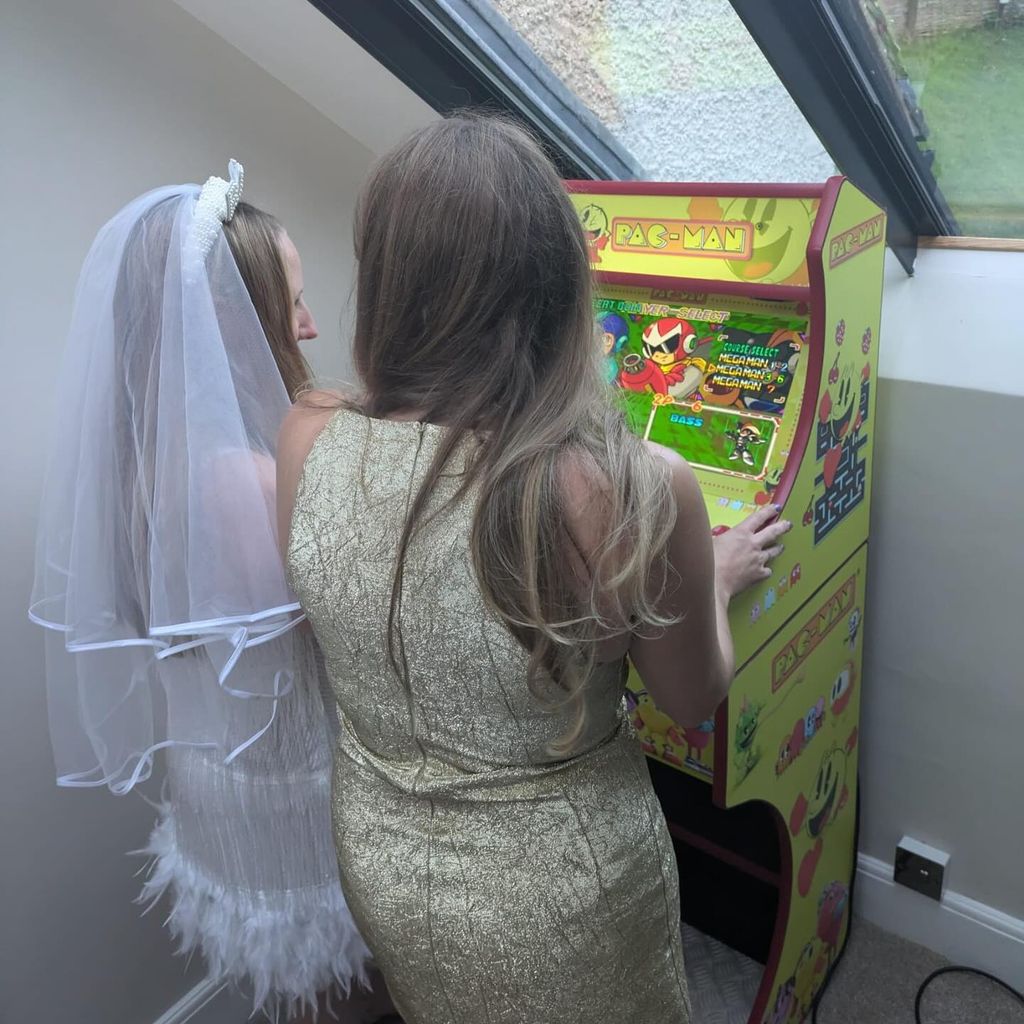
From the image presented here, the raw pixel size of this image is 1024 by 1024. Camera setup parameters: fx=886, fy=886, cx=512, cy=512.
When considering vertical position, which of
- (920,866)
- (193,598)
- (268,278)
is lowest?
(920,866)

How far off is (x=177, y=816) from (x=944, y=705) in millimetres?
1249

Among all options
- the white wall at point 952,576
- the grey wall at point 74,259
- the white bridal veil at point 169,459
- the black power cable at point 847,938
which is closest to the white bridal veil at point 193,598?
the white bridal veil at point 169,459

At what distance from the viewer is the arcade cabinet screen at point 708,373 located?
118 centimetres

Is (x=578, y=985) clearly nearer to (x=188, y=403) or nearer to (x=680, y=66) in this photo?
(x=188, y=403)

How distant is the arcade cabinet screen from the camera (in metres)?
1.18

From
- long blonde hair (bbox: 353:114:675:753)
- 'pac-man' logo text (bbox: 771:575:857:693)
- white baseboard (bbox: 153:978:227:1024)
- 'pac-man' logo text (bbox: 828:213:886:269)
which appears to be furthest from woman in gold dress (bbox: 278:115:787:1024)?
white baseboard (bbox: 153:978:227:1024)

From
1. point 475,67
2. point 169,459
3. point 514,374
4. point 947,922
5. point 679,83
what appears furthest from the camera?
point 947,922

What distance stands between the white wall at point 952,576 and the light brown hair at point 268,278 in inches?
36.6

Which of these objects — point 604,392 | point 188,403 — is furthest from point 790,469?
point 188,403

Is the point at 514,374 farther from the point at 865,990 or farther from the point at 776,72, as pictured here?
the point at 865,990

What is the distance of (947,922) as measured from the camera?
1.64 meters

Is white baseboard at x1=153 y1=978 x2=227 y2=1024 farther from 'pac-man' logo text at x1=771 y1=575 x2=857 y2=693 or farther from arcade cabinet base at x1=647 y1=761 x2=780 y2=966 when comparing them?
'pac-man' logo text at x1=771 y1=575 x2=857 y2=693

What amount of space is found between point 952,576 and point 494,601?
40.6 inches

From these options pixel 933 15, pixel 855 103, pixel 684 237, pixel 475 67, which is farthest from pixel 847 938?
pixel 475 67
